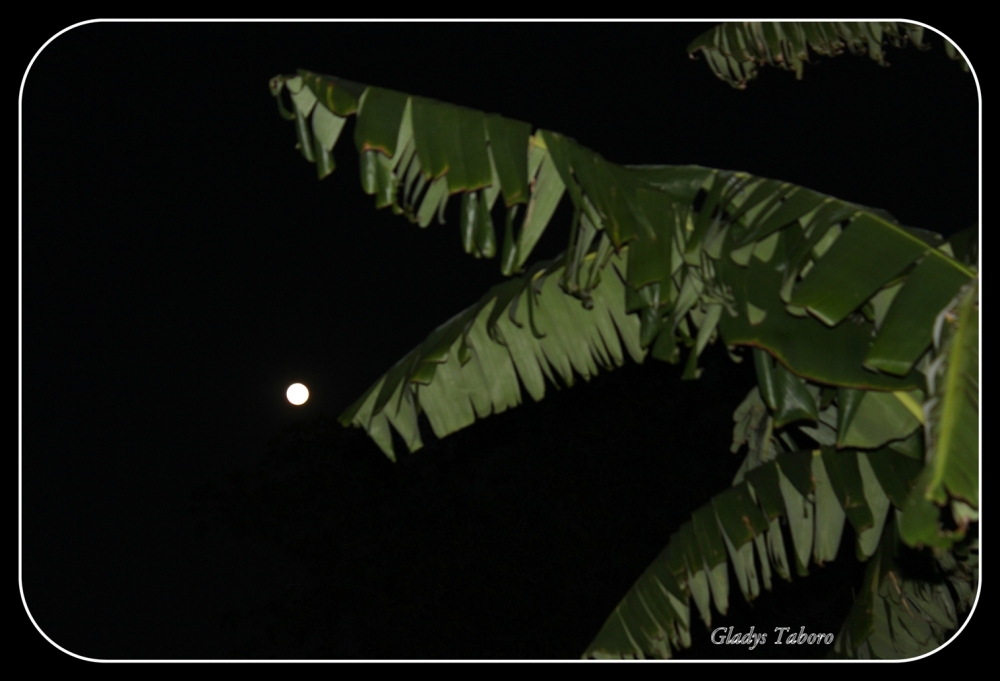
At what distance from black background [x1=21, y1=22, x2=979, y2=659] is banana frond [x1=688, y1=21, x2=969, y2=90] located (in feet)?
0.89

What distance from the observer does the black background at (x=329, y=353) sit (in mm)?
2947

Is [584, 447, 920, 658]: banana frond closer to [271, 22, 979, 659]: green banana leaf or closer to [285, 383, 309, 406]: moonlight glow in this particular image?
[271, 22, 979, 659]: green banana leaf

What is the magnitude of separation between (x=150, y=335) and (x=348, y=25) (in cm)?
178

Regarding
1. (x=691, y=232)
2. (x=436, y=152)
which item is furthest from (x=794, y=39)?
(x=436, y=152)

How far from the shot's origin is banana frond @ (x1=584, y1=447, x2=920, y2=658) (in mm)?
1427

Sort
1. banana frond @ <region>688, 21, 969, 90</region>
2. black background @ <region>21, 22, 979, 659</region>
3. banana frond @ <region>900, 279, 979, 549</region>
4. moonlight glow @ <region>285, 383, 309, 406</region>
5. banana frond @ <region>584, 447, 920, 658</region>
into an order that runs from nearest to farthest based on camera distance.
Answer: banana frond @ <region>900, 279, 979, 549</region> < banana frond @ <region>584, 447, 920, 658</region> < banana frond @ <region>688, 21, 969, 90</region> < black background @ <region>21, 22, 979, 659</region> < moonlight glow @ <region>285, 383, 309, 406</region>

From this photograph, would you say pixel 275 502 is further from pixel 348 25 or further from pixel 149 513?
pixel 348 25

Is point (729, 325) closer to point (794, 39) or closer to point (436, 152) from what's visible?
point (436, 152)

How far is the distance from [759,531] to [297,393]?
3.01 metres

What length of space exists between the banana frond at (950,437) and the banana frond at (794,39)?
1507 mm

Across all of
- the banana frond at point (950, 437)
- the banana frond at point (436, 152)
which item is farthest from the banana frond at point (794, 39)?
the banana frond at point (950, 437)

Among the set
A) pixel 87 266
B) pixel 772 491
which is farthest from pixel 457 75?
pixel 772 491

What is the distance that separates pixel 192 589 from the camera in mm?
3705

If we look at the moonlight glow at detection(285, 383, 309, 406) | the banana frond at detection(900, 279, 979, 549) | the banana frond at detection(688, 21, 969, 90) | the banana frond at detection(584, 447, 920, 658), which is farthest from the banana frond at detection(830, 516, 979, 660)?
the moonlight glow at detection(285, 383, 309, 406)
